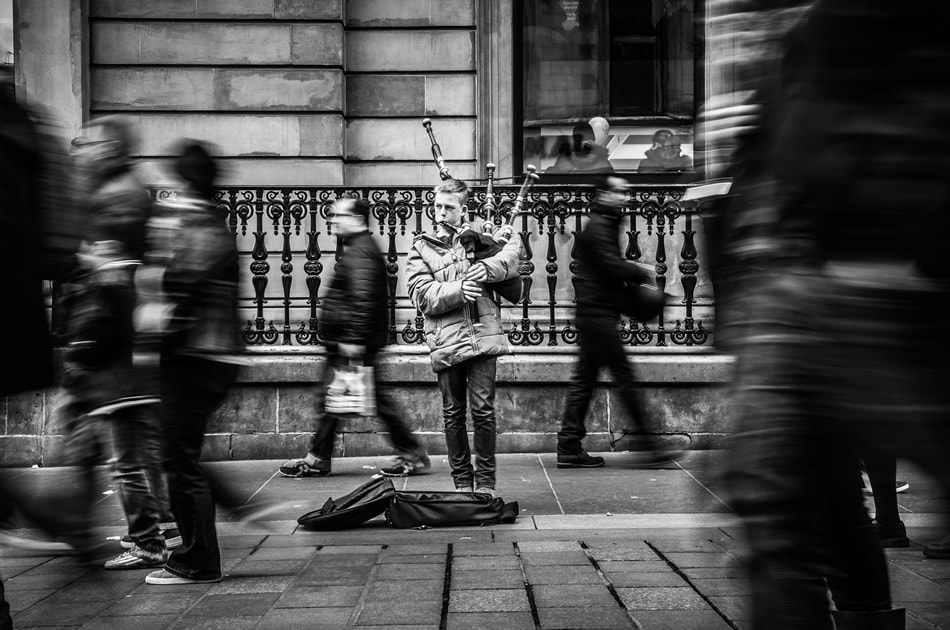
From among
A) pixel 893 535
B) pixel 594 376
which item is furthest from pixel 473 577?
pixel 594 376

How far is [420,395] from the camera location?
369 inches

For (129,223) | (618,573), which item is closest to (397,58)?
(129,223)

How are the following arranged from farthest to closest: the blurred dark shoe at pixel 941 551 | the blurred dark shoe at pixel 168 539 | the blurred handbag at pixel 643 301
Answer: the blurred handbag at pixel 643 301 < the blurred dark shoe at pixel 168 539 < the blurred dark shoe at pixel 941 551

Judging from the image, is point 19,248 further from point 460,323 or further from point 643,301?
point 643,301

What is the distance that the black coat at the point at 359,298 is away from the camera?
7.91 metres

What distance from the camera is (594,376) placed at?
27.2 ft

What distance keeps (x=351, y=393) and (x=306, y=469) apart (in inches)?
43.7

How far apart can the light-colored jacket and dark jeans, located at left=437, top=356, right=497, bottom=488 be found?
0.10 metres

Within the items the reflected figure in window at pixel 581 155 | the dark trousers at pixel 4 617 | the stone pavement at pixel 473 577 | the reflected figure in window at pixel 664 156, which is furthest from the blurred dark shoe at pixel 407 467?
the reflected figure in window at pixel 664 156

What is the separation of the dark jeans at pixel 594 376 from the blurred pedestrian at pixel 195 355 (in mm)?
3121

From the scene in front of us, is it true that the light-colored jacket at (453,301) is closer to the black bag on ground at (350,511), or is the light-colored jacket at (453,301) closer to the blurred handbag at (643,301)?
the blurred handbag at (643,301)

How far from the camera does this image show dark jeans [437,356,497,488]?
22.4 ft

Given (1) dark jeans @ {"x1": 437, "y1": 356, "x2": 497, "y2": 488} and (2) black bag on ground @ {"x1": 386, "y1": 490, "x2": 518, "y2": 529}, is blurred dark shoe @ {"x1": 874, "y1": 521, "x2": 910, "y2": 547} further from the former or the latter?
(1) dark jeans @ {"x1": 437, "y1": 356, "x2": 497, "y2": 488}

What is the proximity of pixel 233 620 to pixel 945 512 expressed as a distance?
3.12m
